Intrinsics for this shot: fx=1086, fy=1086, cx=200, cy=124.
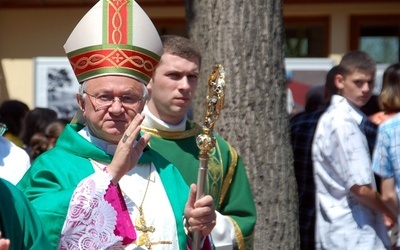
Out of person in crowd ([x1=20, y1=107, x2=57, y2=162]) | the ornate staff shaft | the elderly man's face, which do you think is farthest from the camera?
person in crowd ([x1=20, y1=107, x2=57, y2=162])

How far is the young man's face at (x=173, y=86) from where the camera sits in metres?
4.88

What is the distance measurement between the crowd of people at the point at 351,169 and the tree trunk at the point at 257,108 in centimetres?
21

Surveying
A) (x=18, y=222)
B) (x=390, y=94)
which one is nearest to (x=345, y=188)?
(x=390, y=94)

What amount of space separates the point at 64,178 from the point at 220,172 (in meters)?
1.09

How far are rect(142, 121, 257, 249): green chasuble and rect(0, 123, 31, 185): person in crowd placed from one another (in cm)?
62

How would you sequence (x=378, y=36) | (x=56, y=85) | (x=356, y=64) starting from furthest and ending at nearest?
(x=378, y=36), (x=56, y=85), (x=356, y=64)

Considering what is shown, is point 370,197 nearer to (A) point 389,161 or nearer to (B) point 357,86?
(A) point 389,161

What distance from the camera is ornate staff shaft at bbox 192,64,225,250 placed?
13.9ft

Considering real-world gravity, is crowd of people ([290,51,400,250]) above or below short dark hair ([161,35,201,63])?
below

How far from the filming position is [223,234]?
15.8 ft

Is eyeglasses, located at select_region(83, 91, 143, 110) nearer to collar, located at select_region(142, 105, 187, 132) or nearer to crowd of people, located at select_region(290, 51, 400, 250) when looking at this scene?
collar, located at select_region(142, 105, 187, 132)

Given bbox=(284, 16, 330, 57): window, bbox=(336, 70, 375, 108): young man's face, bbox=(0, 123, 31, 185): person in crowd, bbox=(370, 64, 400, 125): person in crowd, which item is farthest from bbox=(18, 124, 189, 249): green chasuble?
bbox=(284, 16, 330, 57): window

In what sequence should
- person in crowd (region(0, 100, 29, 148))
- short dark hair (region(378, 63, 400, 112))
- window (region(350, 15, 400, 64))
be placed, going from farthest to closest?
window (region(350, 15, 400, 64)) < person in crowd (region(0, 100, 29, 148)) < short dark hair (region(378, 63, 400, 112))

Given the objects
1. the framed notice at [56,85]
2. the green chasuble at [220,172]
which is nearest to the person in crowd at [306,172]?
the green chasuble at [220,172]
